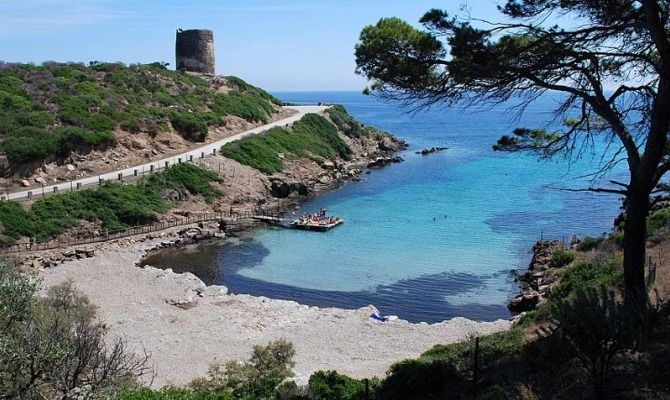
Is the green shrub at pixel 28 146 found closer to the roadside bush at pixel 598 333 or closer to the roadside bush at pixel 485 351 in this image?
the roadside bush at pixel 485 351

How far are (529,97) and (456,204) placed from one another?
36.8 meters

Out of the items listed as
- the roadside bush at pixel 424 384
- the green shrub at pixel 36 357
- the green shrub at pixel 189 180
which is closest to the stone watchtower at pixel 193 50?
the green shrub at pixel 189 180

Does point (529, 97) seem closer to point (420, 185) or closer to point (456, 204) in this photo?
point (456, 204)

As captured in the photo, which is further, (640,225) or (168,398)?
(168,398)

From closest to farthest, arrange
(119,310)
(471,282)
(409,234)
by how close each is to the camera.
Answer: (119,310) → (471,282) → (409,234)

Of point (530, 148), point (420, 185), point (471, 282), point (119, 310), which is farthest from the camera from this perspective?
point (420, 185)

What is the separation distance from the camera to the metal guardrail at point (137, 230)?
105ft

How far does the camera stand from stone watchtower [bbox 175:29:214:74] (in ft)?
252

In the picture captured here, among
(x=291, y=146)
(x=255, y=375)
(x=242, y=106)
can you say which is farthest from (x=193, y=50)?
(x=255, y=375)

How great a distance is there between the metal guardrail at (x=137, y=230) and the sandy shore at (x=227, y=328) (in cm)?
360

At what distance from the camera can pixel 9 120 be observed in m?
42.8

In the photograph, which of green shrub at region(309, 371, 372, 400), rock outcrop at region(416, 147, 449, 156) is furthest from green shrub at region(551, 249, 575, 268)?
rock outcrop at region(416, 147, 449, 156)

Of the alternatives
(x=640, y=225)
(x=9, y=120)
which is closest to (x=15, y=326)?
(x=640, y=225)

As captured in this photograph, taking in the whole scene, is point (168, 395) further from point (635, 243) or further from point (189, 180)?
point (189, 180)
